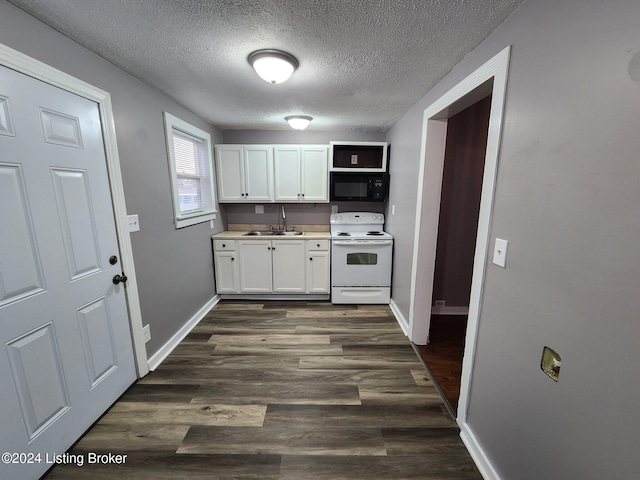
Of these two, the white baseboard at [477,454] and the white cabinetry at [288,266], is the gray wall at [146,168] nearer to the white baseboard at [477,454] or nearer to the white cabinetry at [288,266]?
the white cabinetry at [288,266]

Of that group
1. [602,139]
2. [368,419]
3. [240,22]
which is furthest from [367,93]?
[368,419]

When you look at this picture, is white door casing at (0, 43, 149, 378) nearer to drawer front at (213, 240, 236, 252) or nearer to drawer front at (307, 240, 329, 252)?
drawer front at (213, 240, 236, 252)

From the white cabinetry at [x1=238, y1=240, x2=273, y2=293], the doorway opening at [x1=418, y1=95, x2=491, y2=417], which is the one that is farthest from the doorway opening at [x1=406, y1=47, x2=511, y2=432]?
the white cabinetry at [x1=238, y1=240, x2=273, y2=293]

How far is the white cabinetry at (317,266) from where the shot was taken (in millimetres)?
3182

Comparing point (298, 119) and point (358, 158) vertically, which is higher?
point (298, 119)

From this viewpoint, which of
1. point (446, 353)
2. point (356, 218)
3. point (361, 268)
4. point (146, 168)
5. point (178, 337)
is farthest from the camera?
point (356, 218)

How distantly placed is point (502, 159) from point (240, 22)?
4.91 ft

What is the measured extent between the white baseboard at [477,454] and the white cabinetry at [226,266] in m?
2.73

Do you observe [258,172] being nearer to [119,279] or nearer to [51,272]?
[119,279]

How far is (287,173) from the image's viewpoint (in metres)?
3.31

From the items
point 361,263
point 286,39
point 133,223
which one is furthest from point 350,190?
point 133,223

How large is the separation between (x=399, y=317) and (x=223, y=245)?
7.76 feet

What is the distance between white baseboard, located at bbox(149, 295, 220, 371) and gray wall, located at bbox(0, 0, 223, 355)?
0.05 m

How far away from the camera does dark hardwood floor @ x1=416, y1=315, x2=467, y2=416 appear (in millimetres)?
1854
